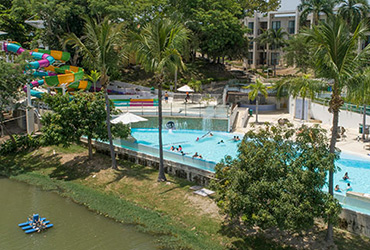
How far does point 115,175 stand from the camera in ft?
81.0

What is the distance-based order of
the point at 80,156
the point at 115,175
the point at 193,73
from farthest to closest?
1. the point at 193,73
2. the point at 80,156
3. the point at 115,175

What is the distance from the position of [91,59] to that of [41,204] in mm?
9179

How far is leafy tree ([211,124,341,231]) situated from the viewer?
46.0ft

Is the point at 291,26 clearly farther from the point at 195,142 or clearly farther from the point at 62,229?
the point at 62,229

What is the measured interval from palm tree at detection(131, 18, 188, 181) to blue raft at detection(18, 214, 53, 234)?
31.0ft

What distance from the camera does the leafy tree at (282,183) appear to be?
14008mm

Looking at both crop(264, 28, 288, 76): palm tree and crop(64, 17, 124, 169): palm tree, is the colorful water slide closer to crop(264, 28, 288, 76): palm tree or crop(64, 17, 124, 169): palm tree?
crop(64, 17, 124, 169): palm tree

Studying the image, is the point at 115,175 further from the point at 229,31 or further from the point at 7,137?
the point at 229,31

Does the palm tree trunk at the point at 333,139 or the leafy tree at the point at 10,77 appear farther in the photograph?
the leafy tree at the point at 10,77

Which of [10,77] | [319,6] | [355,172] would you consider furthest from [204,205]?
[319,6]

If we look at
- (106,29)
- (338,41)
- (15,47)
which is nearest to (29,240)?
(106,29)

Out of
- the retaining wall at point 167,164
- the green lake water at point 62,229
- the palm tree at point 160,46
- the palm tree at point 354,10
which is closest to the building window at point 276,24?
the palm tree at point 354,10

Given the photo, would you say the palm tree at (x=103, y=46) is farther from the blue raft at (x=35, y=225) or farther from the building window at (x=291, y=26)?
the building window at (x=291, y=26)

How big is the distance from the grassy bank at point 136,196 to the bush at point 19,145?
81cm
